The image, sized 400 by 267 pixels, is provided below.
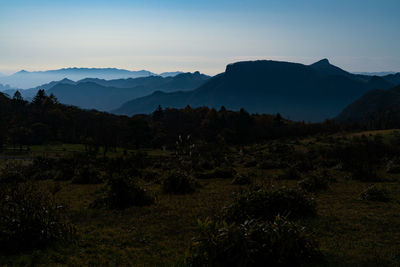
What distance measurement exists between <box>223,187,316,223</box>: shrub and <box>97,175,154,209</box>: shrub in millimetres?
4587

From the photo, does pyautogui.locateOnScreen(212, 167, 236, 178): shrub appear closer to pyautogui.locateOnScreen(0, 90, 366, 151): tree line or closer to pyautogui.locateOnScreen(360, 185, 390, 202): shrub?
pyautogui.locateOnScreen(360, 185, 390, 202): shrub

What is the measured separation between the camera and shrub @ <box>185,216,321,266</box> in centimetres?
586

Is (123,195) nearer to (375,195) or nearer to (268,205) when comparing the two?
(268,205)

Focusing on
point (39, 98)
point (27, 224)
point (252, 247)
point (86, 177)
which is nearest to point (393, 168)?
point (252, 247)

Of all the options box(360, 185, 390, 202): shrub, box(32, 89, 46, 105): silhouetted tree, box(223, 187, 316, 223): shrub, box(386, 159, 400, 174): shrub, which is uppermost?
box(32, 89, 46, 105): silhouetted tree

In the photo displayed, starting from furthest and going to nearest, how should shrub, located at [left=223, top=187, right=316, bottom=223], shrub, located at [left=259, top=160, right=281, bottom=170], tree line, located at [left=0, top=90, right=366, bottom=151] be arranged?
tree line, located at [left=0, top=90, right=366, bottom=151]
shrub, located at [left=259, top=160, right=281, bottom=170]
shrub, located at [left=223, top=187, right=316, bottom=223]

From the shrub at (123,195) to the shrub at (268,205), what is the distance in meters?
4.59

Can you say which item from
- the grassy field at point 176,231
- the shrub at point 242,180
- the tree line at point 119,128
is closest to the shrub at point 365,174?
the grassy field at point 176,231

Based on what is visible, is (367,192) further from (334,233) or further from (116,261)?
(116,261)

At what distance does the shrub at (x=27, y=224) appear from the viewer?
718 centimetres

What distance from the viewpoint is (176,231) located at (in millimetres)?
9383

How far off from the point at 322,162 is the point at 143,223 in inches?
791

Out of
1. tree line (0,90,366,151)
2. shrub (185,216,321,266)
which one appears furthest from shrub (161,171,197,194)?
tree line (0,90,366,151)

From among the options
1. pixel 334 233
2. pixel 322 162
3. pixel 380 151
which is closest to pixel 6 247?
pixel 334 233
